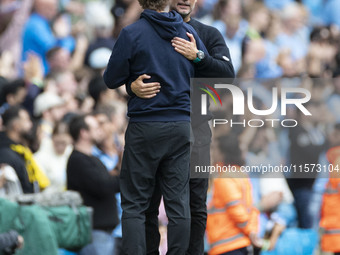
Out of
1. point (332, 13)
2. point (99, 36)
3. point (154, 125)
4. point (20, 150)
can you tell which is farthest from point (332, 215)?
point (332, 13)

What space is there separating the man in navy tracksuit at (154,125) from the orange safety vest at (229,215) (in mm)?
1712

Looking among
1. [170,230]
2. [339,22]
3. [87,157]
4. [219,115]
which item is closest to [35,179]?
[87,157]

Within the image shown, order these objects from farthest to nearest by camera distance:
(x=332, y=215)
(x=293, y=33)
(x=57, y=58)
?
(x=293, y=33), (x=57, y=58), (x=332, y=215)

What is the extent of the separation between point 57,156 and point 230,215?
106 inches

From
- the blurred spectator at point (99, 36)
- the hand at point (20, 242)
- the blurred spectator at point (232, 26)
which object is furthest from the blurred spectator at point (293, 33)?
the hand at point (20, 242)

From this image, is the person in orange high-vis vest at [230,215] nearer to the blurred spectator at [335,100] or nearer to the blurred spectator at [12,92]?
the blurred spectator at [335,100]

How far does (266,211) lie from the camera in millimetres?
9492

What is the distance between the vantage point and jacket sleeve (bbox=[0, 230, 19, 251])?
7.78 m

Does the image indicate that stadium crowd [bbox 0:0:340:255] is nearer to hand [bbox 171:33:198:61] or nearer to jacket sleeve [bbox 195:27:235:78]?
jacket sleeve [bbox 195:27:235:78]

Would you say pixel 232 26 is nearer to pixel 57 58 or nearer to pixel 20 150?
pixel 57 58

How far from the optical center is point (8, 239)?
7836 mm

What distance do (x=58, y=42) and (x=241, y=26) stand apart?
126 inches

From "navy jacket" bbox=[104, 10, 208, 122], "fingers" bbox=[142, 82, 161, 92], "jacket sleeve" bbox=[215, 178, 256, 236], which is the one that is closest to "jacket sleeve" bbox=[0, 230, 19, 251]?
"jacket sleeve" bbox=[215, 178, 256, 236]

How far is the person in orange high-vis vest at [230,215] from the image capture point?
8.22 m
